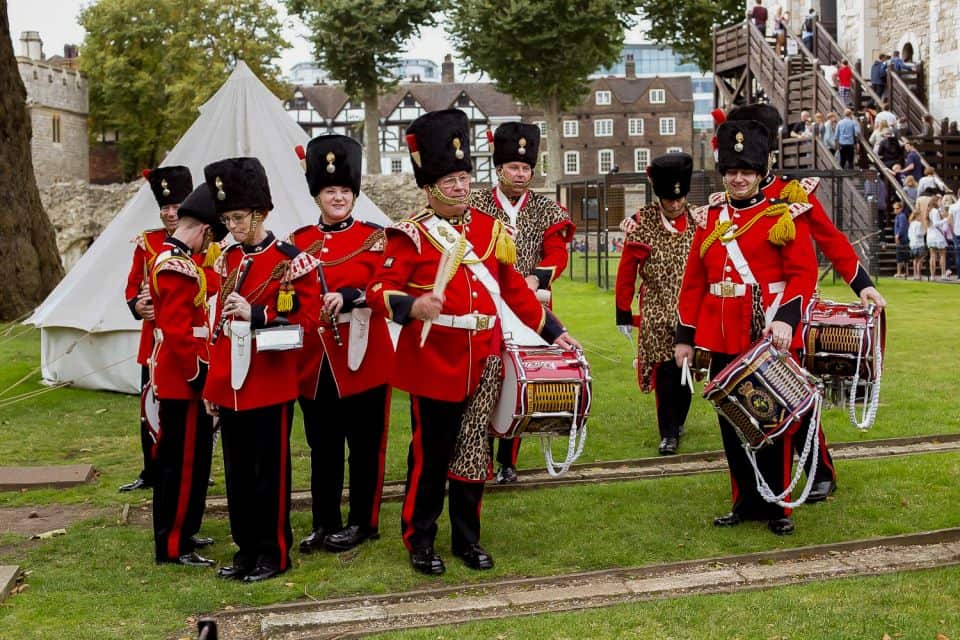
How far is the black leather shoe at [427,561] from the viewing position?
5945mm

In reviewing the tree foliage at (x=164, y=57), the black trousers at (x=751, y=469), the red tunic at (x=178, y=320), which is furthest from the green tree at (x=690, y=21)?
the red tunic at (x=178, y=320)

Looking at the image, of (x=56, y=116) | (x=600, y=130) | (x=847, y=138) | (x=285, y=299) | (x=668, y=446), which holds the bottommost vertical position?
(x=668, y=446)

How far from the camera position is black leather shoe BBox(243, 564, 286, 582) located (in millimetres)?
5918

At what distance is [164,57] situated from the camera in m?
53.6

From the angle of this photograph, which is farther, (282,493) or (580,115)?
(580,115)

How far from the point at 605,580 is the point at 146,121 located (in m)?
53.4

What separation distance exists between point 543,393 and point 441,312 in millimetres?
582

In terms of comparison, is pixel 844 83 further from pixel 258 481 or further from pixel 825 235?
pixel 258 481

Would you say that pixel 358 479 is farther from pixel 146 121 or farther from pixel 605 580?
pixel 146 121

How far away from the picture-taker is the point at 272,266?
230 inches

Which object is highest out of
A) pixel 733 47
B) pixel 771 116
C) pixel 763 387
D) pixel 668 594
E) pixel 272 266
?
pixel 733 47

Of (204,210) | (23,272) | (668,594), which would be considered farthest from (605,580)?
(23,272)

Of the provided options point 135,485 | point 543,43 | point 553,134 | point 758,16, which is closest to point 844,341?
point 135,485

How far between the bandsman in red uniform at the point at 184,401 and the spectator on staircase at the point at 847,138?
2096 centimetres
